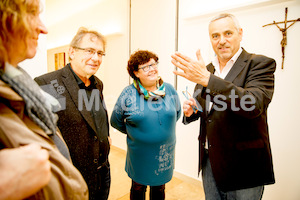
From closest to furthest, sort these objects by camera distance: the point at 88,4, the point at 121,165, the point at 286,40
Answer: the point at 286,40
the point at 121,165
the point at 88,4

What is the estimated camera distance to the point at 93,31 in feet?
4.87

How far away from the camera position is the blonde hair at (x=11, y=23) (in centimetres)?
49

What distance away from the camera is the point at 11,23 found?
0.50 m

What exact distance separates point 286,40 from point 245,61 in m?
1.09

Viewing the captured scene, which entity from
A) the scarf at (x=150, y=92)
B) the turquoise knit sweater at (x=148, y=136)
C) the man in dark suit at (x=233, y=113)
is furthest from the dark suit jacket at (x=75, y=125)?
the man in dark suit at (x=233, y=113)

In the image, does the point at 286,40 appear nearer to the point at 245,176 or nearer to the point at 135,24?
the point at 245,176

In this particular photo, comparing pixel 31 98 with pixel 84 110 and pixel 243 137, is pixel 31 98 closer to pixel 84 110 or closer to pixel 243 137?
pixel 84 110

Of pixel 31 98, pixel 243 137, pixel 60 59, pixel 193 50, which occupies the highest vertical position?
pixel 193 50

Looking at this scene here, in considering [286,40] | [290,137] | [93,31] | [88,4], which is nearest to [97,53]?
[93,31]

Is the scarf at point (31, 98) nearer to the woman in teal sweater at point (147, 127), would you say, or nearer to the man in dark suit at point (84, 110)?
the man in dark suit at point (84, 110)

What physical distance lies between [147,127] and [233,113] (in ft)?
2.56

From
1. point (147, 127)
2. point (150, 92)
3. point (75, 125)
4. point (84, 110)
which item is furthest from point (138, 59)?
point (75, 125)

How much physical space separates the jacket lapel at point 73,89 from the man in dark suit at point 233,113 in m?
0.73

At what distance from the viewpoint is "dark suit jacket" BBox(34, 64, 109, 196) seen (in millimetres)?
1260
